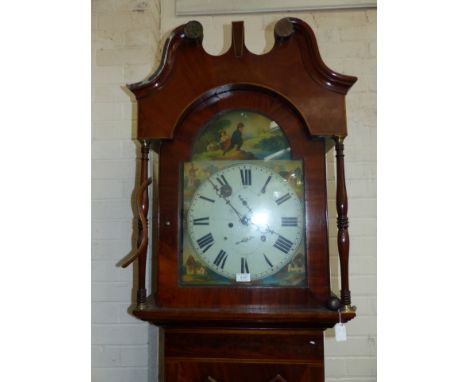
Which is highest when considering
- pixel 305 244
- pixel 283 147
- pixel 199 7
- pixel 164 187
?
pixel 199 7

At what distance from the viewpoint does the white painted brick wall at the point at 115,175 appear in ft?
4.32

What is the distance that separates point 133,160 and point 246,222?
660 mm

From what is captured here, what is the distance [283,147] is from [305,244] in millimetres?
273

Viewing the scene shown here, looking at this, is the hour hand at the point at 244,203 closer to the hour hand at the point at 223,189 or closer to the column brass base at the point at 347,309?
the hour hand at the point at 223,189

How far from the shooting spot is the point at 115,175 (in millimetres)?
1377

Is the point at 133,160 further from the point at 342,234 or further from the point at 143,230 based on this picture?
the point at 342,234

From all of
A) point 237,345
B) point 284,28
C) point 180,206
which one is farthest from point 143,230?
point 284,28

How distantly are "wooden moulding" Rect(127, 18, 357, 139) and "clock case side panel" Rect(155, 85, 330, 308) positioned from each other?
3cm

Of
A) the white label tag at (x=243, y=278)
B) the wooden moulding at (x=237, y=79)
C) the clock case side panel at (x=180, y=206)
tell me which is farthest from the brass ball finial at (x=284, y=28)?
the white label tag at (x=243, y=278)

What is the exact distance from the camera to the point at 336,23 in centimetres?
139

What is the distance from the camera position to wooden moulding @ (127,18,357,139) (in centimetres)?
92

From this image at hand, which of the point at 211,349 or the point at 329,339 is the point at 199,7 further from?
the point at 329,339

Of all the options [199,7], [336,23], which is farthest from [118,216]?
[336,23]
